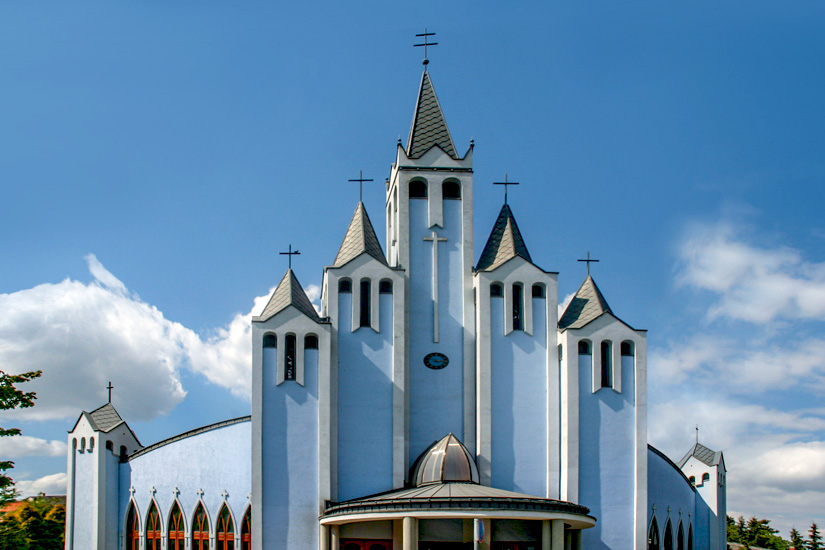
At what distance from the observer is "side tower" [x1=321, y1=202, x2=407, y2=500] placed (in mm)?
41875

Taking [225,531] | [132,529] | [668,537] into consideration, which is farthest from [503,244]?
[132,529]

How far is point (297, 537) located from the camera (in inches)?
1606

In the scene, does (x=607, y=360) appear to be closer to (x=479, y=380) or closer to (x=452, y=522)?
(x=479, y=380)

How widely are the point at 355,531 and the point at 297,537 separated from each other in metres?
2.41

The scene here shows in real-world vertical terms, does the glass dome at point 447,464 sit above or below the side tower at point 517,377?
below

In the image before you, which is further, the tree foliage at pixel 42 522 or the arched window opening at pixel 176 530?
the tree foliage at pixel 42 522

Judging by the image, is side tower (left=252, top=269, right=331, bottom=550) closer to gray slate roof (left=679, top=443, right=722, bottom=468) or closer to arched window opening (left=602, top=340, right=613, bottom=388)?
arched window opening (left=602, top=340, right=613, bottom=388)

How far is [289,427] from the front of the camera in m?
41.7

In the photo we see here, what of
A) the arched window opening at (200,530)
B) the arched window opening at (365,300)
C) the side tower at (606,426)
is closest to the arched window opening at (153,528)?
the arched window opening at (200,530)

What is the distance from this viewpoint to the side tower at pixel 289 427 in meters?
40.9

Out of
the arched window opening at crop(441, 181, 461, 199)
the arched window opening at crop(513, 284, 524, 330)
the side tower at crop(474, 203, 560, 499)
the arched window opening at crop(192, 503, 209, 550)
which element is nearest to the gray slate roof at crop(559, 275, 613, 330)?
the side tower at crop(474, 203, 560, 499)

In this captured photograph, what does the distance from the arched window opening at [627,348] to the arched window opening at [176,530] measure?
1987 centimetres

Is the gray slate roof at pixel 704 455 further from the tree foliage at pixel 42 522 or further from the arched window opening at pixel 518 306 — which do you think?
the tree foliage at pixel 42 522

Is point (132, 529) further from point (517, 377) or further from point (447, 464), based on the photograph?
point (517, 377)
